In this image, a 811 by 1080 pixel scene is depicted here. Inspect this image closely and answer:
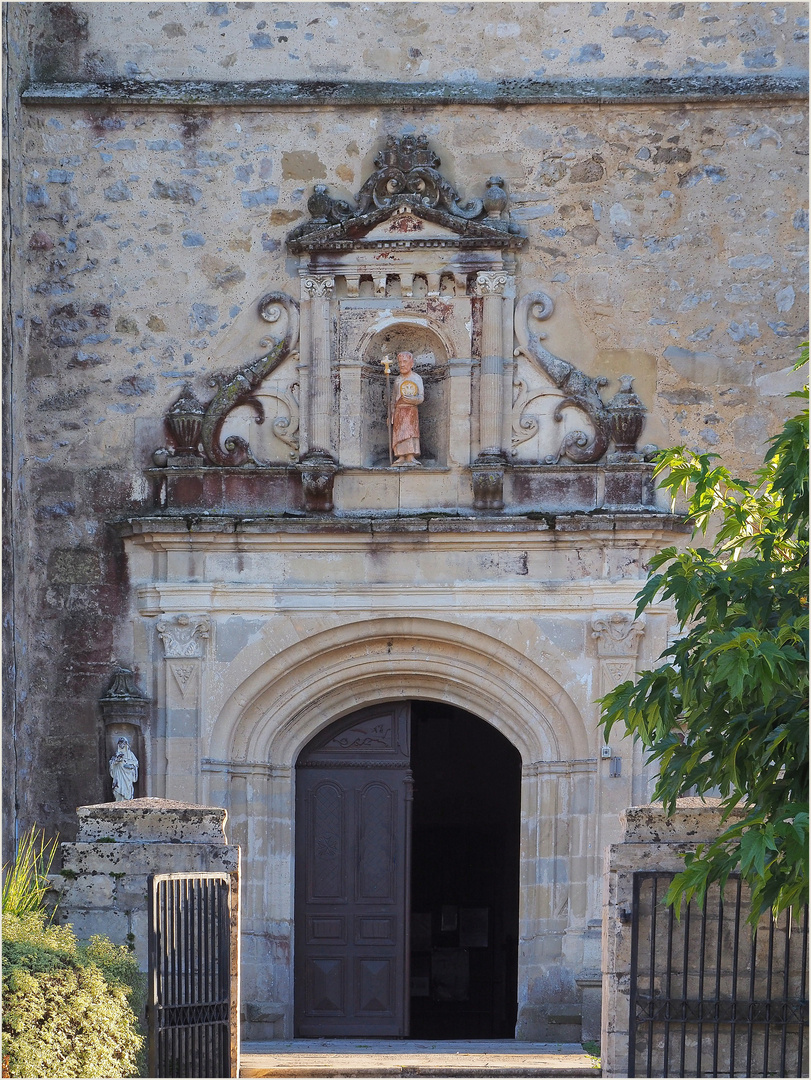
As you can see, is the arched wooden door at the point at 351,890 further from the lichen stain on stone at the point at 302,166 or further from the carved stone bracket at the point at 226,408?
the lichen stain on stone at the point at 302,166

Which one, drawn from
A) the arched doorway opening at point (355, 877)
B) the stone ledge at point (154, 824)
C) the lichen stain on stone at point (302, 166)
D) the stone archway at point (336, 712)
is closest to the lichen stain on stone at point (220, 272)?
the lichen stain on stone at point (302, 166)

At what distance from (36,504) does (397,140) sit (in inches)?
118

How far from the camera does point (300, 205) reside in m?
10.9

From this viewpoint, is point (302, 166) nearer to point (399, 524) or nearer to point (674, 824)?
point (399, 524)

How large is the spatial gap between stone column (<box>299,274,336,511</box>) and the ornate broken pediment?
0.27 meters

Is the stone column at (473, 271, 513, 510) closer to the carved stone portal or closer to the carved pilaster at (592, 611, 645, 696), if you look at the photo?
the carved stone portal

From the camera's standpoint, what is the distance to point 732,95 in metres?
10.7

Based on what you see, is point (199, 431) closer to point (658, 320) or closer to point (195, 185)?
point (195, 185)

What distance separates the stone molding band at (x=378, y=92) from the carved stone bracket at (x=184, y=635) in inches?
120

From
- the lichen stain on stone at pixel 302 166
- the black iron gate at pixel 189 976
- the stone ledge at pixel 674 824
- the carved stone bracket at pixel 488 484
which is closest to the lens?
the black iron gate at pixel 189 976

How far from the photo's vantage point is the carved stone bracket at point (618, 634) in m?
10.4

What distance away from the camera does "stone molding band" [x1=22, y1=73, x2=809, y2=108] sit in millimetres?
10727

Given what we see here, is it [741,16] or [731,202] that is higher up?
[741,16]

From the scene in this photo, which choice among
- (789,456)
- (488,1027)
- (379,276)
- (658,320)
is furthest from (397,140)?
(488,1027)
